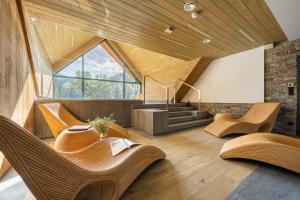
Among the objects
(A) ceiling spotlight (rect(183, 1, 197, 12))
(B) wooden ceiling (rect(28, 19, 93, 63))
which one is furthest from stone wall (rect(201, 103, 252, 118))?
(B) wooden ceiling (rect(28, 19, 93, 63))

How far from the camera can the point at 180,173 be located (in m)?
1.95

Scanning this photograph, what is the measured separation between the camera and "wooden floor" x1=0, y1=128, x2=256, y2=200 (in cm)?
153

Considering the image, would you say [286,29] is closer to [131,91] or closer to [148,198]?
[148,198]

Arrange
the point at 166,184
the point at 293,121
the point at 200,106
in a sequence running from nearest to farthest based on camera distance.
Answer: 1. the point at 166,184
2. the point at 293,121
3. the point at 200,106

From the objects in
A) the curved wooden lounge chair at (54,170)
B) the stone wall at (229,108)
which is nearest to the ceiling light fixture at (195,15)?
the curved wooden lounge chair at (54,170)

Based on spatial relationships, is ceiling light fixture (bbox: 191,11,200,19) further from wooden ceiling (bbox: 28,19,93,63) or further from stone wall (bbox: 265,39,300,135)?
wooden ceiling (bbox: 28,19,93,63)

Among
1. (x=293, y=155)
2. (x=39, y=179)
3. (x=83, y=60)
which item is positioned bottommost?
(x=293, y=155)

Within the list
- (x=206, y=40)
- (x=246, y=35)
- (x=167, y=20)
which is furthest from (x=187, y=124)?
(x=167, y=20)

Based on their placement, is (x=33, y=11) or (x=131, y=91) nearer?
(x=33, y=11)

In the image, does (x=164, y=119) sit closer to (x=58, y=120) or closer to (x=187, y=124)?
(x=187, y=124)

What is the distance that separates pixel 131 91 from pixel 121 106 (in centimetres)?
449

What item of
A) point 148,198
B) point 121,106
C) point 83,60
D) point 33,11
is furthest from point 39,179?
point 83,60

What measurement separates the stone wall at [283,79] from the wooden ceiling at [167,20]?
0.38 metres

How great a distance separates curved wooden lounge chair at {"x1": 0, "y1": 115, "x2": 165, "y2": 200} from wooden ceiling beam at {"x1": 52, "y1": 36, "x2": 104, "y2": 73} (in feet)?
23.5
